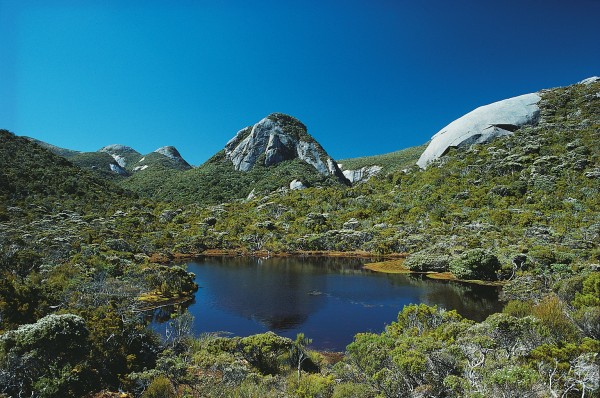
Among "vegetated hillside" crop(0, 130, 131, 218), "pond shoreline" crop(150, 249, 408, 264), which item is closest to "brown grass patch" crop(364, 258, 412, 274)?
"pond shoreline" crop(150, 249, 408, 264)

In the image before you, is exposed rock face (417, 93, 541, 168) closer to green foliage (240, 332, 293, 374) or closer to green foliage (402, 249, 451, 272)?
green foliage (402, 249, 451, 272)

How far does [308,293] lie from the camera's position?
54469 millimetres

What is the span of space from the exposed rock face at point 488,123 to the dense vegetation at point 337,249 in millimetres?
6281

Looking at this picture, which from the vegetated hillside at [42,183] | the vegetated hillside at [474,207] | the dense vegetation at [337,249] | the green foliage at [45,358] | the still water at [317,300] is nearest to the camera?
the green foliage at [45,358]

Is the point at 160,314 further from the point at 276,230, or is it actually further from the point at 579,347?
the point at 276,230

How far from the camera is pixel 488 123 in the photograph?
497 feet

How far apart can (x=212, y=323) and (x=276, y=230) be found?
275 ft

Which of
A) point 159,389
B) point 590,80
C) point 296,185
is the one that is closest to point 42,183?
point 296,185

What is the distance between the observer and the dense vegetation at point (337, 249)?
1866cm

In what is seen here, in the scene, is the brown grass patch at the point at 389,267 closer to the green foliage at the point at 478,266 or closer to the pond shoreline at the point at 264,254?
the pond shoreline at the point at 264,254

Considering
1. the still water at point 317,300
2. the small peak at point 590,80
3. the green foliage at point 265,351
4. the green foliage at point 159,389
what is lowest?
the still water at point 317,300

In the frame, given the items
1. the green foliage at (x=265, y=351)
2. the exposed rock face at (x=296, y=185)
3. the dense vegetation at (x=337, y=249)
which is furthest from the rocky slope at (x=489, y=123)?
the green foliage at (x=265, y=351)

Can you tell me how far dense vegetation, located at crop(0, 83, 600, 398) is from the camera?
1866cm

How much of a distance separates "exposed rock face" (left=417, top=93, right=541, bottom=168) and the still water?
105 metres
